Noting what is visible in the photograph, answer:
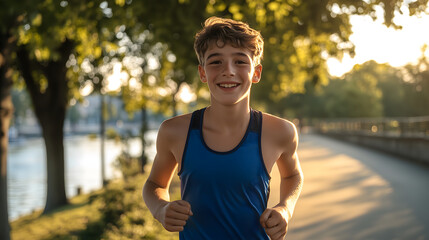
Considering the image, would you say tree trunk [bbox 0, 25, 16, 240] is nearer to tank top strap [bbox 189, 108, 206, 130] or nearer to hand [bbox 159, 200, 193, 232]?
tank top strap [bbox 189, 108, 206, 130]

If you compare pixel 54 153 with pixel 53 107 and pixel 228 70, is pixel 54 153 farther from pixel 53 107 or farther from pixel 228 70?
pixel 228 70

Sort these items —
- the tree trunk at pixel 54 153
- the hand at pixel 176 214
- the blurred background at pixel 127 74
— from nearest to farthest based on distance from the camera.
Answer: the hand at pixel 176 214
the blurred background at pixel 127 74
the tree trunk at pixel 54 153

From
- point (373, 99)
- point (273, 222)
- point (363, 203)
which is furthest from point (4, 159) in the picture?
point (373, 99)

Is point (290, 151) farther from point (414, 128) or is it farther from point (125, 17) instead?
point (414, 128)

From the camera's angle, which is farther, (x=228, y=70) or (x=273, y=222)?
(x=228, y=70)

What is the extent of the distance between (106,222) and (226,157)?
635cm

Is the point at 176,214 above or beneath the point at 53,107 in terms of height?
beneath

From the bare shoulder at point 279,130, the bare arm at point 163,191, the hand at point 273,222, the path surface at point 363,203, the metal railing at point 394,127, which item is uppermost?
the bare shoulder at point 279,130

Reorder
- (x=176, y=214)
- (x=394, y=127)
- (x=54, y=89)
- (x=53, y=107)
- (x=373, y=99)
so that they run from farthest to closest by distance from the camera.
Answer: (x=373, y=99), (x=394, y=127), (x=53, y=107), (x=54, y=89), (x=176, y=214)

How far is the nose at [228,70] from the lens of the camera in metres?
2.24

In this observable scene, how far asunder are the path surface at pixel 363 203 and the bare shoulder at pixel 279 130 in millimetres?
5241

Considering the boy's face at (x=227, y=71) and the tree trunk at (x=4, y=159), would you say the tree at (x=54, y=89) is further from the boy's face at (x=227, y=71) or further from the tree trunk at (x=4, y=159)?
the boy's face at (x=227, y=71)

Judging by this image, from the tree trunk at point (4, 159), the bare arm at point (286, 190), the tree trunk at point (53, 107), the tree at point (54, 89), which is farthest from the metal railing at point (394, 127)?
the bare arm at point (286, 190)

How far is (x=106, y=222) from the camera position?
317 inches
